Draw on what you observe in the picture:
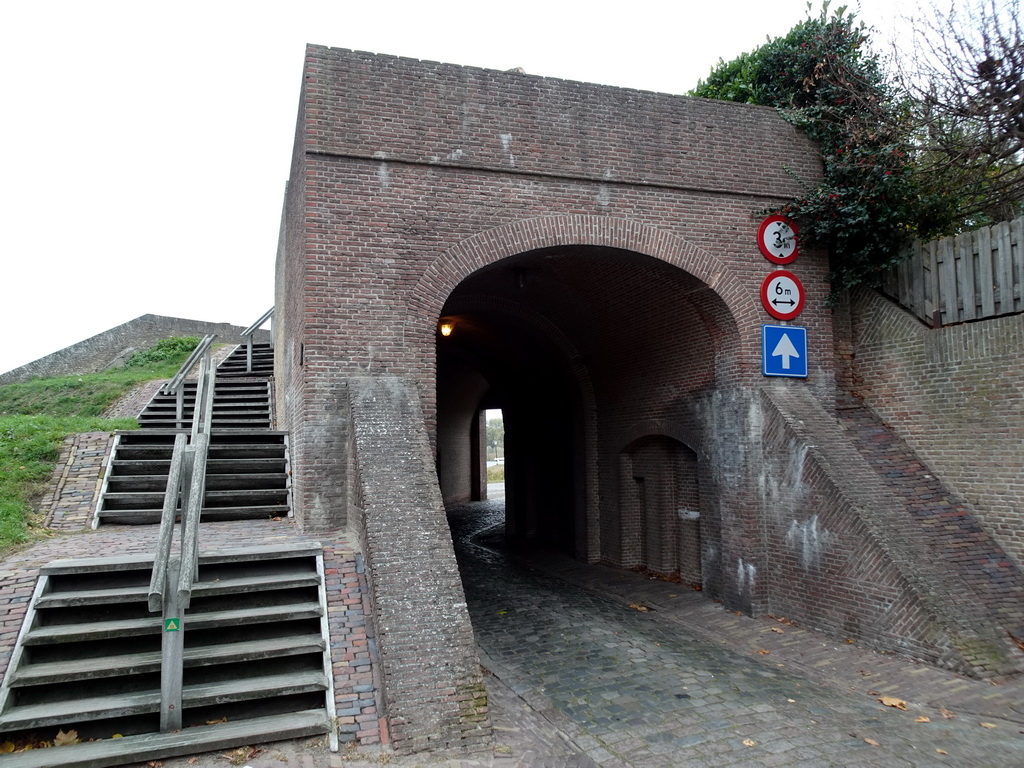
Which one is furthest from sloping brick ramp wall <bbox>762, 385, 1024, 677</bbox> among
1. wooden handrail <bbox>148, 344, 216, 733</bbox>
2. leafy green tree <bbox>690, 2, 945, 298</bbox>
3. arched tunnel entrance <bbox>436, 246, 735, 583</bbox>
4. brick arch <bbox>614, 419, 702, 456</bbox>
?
wooden handrail <bbox>148, 344, 216, 733</bbox>

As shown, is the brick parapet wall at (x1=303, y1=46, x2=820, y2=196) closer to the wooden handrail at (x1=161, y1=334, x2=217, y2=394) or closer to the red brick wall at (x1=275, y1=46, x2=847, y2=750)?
the red brick wall at (x1=275, y1=46, x2=847, y2=750)

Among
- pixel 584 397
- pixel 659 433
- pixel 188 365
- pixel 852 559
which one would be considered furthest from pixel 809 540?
pixel 188 365

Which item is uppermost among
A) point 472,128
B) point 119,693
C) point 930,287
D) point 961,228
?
point 472,128

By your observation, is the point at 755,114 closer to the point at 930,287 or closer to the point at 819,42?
the point at 819,42

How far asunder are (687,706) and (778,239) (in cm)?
604

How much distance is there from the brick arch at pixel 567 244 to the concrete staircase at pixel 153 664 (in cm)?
319

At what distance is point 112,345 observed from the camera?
2166cm

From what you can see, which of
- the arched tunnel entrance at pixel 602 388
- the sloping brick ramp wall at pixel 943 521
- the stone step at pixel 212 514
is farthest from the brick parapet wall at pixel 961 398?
the stone step at pixel 212 514

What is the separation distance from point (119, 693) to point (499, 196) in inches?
240

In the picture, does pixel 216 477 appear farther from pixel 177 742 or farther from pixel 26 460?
pixel 177 742

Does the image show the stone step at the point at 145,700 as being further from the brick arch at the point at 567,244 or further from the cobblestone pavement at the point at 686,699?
the brick arch at the point at 567,244

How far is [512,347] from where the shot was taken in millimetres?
14531

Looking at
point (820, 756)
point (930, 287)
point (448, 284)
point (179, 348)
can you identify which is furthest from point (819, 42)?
point (179, 348)

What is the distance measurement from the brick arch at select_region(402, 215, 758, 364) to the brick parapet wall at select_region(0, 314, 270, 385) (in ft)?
46.1
